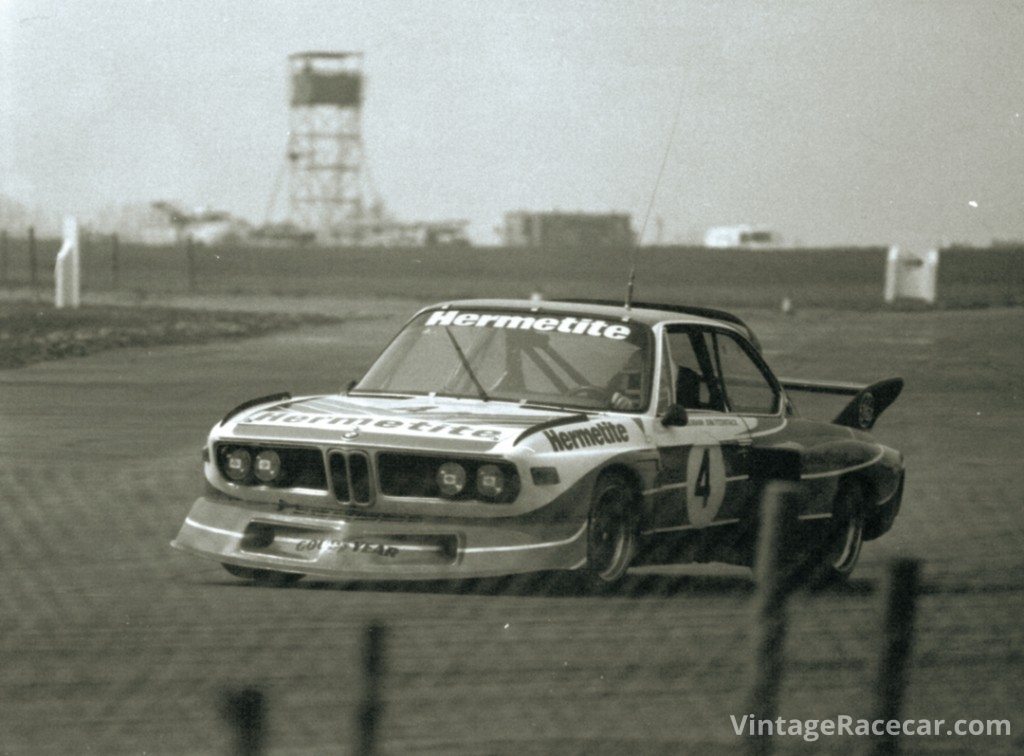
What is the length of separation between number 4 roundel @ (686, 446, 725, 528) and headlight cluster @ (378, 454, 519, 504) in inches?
39.8

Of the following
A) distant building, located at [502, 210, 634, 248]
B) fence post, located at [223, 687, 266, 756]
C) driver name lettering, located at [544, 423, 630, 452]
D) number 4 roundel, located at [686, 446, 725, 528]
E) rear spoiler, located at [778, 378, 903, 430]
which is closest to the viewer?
fence post, located at [223, 687, 266, 756]

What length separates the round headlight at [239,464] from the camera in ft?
22.3

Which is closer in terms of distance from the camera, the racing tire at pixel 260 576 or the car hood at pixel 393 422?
the car hood at pixel 393 422

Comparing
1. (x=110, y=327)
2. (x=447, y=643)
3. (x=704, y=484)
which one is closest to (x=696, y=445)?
(x=704, y=484)

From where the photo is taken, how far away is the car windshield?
732 centimetres

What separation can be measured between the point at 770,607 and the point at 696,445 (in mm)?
4328

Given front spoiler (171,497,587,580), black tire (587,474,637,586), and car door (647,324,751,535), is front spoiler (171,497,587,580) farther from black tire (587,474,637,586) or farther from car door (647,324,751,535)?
car door (647,324,751,535)

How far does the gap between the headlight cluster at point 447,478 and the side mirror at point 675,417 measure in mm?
938

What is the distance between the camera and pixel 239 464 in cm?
680

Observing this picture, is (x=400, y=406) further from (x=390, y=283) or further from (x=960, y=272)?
(x=960, y=272)

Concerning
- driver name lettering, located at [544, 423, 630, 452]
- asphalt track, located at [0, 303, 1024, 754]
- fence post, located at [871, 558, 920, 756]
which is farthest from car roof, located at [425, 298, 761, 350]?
fence post, located at [871, 558, 920, 756]

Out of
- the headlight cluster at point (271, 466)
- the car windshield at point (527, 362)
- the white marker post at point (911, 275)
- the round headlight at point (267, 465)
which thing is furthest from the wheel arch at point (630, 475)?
the white marker post at point (911, 275)

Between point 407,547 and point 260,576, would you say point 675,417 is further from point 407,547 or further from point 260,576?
point 260,576

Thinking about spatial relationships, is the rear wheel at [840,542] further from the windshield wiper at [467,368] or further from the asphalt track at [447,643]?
the windshield wiper at [467,368]
